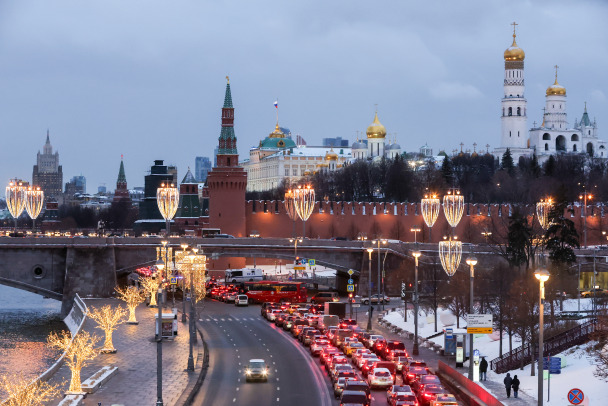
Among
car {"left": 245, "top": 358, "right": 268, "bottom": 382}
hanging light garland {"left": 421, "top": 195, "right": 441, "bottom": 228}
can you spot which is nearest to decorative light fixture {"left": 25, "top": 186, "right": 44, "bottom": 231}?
hanging light garland {"left": 421, "top": 195, "right": 441, "bottom": 228}

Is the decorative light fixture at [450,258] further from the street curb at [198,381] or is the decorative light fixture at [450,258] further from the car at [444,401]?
the car at [444,401]

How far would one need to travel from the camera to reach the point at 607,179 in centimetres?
12588

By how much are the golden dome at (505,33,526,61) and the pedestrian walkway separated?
336 feet

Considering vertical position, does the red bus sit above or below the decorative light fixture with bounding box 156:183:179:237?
below

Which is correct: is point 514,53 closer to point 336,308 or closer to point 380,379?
point 336,308

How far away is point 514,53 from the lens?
165 meters

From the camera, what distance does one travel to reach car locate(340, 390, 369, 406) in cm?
3272

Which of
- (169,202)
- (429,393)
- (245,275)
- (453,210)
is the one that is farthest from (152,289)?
(429,393)

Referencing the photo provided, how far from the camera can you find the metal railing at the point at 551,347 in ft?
131

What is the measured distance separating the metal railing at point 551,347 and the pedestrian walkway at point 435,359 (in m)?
1.21

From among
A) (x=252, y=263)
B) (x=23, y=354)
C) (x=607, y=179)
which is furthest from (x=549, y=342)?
(x=607, y=179)

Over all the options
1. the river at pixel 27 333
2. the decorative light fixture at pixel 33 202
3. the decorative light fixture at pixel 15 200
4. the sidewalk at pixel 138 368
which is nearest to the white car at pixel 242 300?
the river at pixel 27 333

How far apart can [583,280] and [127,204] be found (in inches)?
4458

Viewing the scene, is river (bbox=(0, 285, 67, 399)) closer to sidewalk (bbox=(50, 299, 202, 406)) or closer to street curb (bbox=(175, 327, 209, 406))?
sidewalk (bbox=(50, 299, 202, 406))
